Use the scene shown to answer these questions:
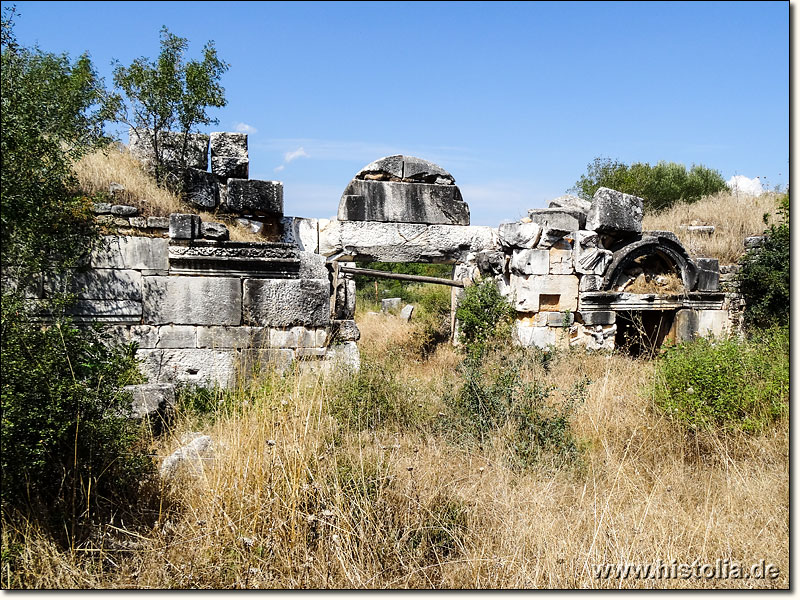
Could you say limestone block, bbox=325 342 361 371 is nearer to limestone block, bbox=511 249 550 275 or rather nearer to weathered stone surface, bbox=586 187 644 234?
limestone block, bbox=511 249 550 275

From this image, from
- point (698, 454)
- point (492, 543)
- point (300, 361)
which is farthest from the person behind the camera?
point (300, 361)

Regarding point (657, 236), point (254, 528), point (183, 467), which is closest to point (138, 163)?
point (183, 467)

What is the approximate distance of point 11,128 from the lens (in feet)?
10.4

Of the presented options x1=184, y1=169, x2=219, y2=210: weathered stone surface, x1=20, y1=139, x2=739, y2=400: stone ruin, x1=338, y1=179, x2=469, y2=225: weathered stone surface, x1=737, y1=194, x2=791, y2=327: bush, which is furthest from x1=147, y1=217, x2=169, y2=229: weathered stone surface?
x1=737, y1=194, x2=791, y2=327: bush

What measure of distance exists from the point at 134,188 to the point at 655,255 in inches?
292

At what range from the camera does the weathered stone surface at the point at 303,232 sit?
7.86 metres

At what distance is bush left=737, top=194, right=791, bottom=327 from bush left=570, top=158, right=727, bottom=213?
829 centimetres

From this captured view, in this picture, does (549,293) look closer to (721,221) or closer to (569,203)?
(569,203)

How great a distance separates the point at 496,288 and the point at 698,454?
4.66 m

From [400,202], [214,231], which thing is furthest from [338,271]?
[214,231]

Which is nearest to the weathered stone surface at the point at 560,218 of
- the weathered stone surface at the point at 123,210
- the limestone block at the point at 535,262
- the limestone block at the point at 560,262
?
the limestone block at the point at 560,262

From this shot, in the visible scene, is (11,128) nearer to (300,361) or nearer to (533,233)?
(300,361)

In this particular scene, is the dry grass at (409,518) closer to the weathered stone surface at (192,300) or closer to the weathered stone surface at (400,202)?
the weathered stone surface at (192,300)

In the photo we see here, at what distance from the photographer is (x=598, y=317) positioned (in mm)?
8672
